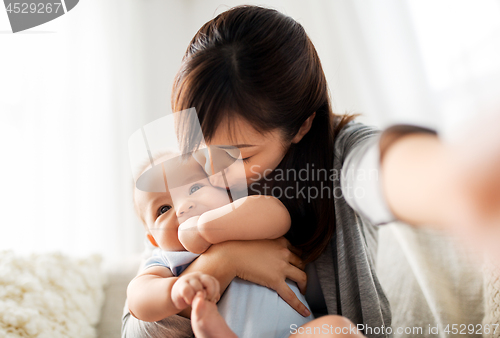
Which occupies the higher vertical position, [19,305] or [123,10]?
[123,10]

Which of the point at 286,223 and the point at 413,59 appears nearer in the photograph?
the point at 286,223

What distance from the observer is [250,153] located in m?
0.49

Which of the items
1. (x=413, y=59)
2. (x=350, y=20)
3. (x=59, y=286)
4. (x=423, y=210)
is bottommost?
(x=59, y=286)

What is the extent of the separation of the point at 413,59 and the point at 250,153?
2.65 ft

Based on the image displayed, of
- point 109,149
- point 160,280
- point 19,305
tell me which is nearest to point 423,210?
point 160,280

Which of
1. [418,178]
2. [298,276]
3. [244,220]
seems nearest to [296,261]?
[298,276]

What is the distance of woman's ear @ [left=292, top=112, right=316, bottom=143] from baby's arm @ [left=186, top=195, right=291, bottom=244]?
Result: 0.15 meters

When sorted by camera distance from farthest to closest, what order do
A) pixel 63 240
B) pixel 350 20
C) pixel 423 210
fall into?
pixel 350 20 < pixel 63 240 < pixel 423 210

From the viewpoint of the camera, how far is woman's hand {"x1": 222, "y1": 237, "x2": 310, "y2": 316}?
47cm

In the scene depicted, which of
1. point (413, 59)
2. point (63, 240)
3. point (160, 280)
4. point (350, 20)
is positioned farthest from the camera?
point (350, 20)

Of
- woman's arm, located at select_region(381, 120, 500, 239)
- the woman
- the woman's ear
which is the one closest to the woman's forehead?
the woman

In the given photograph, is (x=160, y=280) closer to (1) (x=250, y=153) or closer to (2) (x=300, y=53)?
(1) (x=250, y=153)

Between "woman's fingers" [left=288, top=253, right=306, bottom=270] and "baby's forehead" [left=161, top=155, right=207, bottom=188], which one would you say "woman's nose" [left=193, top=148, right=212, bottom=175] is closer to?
"baby's forehead" [left=161, top=155, right=207, bottom=188]

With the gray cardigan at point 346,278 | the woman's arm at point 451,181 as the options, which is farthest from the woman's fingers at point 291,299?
the woman's arm at point 451,181
